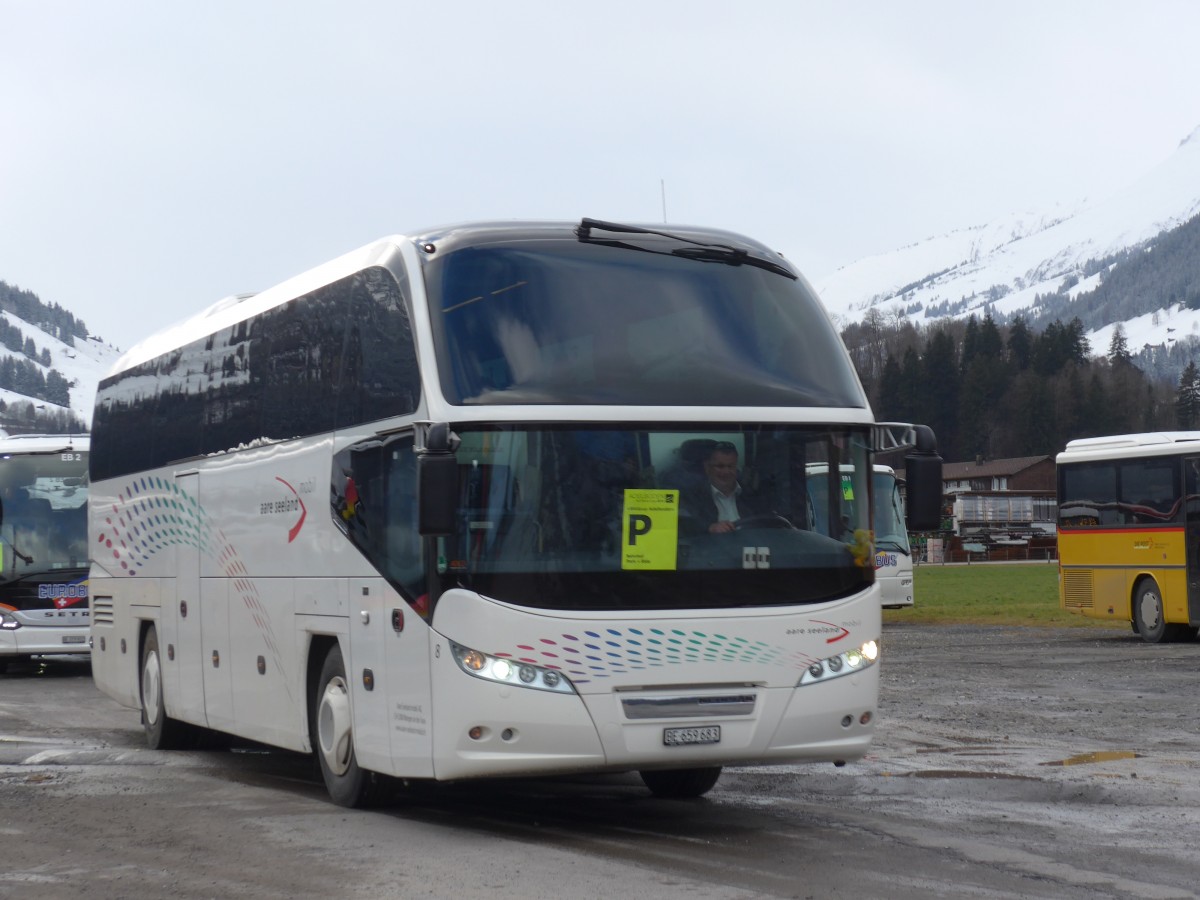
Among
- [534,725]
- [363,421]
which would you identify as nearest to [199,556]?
[363,421]

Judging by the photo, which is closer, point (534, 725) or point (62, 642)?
point (534, 725)

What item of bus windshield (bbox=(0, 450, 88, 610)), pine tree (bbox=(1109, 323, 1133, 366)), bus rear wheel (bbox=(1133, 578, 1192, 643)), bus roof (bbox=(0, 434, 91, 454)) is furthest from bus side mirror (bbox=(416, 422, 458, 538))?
pine tree (bbox=(1109, 323, 1133, 366))

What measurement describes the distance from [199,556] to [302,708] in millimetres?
2675

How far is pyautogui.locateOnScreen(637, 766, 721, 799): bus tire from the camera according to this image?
37.0 ft

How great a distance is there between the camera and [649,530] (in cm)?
946

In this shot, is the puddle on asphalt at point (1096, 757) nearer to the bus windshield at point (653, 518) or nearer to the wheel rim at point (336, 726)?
the bus windshield at point (653, 518)

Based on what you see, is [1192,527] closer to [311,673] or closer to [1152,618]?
[1152,618]

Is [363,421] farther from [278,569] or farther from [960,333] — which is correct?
[960,333]

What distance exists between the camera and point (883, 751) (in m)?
13.6

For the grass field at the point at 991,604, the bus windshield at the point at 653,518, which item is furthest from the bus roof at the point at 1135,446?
the bus windshield at the point at 653,518

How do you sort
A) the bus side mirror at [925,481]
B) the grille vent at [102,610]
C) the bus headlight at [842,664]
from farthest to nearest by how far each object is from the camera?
the grille vent at [102,610], the bus side mirror at [925,481], the bus headlight at [842,664]

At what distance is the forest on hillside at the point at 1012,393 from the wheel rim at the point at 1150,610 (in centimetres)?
11074

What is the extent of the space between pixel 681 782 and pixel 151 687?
18.7 ft

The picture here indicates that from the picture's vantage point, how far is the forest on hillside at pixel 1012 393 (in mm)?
142500
